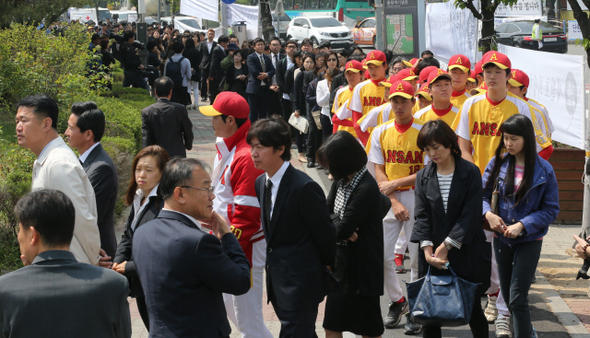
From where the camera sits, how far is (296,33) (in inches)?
1567

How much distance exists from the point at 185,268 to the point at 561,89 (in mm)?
7339

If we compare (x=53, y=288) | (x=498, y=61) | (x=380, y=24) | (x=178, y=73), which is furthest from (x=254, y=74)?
(x=53, y=288)

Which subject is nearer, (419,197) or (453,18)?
(419,197)

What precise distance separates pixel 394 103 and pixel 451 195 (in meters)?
1.54

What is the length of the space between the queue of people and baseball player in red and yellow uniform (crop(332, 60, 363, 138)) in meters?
2.66

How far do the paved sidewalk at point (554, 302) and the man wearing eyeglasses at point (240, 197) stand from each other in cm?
108

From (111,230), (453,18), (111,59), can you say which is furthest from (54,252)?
(111,59)

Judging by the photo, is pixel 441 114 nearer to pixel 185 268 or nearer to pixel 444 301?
pixel 444 301

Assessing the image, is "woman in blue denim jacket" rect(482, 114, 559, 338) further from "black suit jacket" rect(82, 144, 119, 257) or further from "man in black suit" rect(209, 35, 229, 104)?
"man in black suit" rect(209, 35, 229, 104)

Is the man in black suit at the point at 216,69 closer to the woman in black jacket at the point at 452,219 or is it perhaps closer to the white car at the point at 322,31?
the woman in black jacket at the point at 452,219

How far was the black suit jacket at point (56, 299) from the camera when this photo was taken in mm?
2713

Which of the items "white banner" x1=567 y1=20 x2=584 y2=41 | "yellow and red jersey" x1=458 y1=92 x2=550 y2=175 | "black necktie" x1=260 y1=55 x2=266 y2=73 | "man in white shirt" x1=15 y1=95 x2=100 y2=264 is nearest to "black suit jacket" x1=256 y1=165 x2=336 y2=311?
"man in white shirt" x1=15 y1=95 x2=100 y2=264

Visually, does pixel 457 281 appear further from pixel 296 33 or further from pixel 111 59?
pixel 296 33

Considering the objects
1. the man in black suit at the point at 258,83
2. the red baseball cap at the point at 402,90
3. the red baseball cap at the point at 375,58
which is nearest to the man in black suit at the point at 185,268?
the red baseball cap at the point at 402,90
